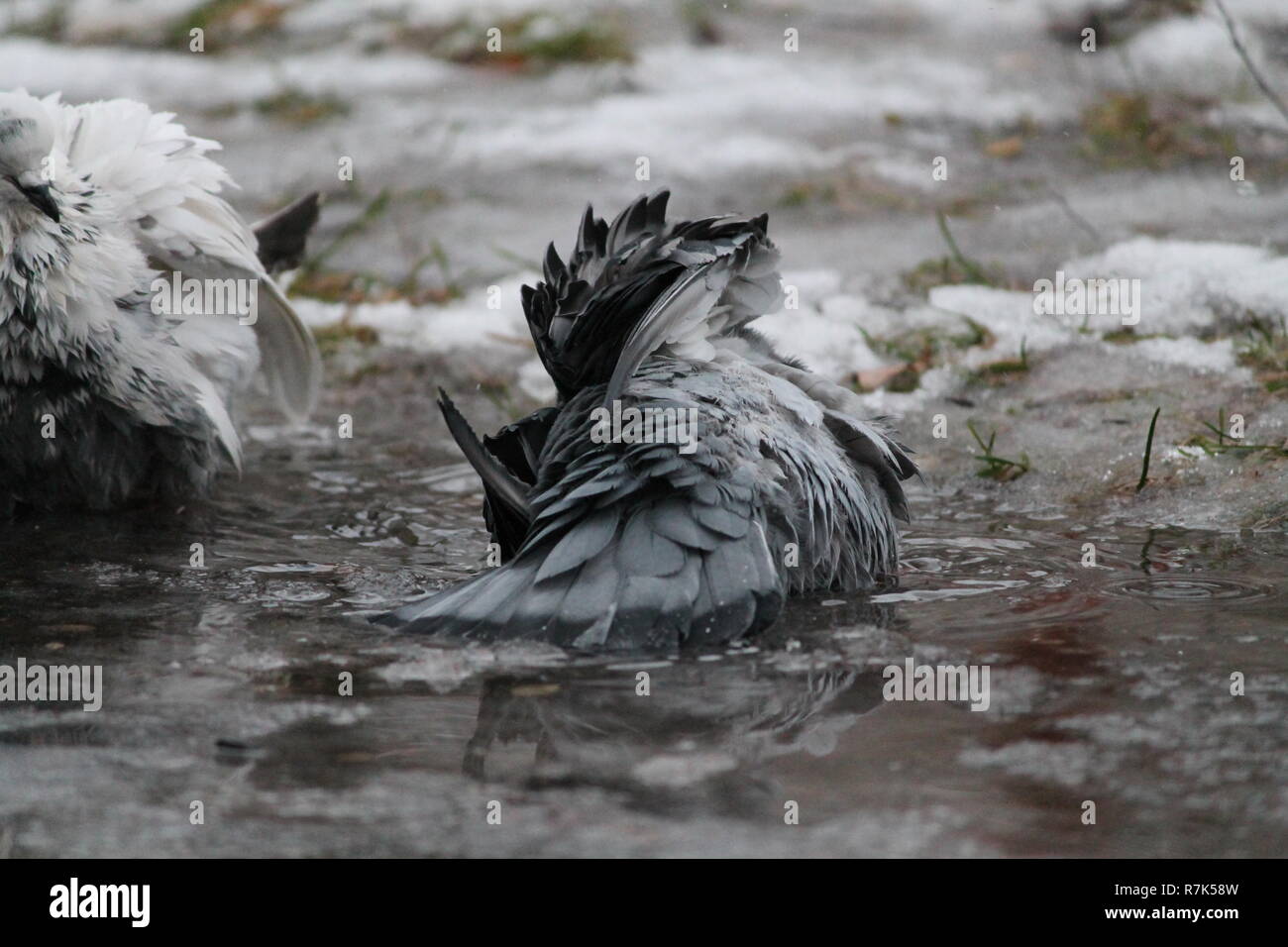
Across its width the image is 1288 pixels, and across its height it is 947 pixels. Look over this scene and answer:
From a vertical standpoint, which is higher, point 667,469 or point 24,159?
point 24,159

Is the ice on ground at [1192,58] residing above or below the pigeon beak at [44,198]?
above

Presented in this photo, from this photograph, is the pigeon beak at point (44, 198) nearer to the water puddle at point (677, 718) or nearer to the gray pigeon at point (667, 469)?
the water puddle at point (677, 718)

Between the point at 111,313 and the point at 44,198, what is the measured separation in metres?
0.37

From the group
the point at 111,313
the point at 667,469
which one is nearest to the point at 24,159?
the point at 111,313

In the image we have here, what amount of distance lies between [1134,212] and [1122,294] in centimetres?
118

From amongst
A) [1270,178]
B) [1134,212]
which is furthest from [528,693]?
[1270,178]

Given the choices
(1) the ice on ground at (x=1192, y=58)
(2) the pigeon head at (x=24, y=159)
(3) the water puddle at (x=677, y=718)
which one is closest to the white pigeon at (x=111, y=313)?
(2) the pigeon head at (x=24, y=159)

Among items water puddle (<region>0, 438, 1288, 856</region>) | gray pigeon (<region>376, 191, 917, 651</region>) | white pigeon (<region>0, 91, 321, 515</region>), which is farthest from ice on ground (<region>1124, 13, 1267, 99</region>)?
white pigeon (<region>0, 91, 321, 515</region>)

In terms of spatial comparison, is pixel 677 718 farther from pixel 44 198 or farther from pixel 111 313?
pixel 44 198

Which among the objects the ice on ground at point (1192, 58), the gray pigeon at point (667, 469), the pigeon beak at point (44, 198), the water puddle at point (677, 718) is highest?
the ice on ground at point (1192, 58)

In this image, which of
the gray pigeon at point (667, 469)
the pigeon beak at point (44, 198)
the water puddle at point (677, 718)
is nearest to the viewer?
the water puddle at point (677, 718)

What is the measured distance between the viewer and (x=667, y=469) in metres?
3.41

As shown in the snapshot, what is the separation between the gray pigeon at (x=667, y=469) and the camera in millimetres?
3295
